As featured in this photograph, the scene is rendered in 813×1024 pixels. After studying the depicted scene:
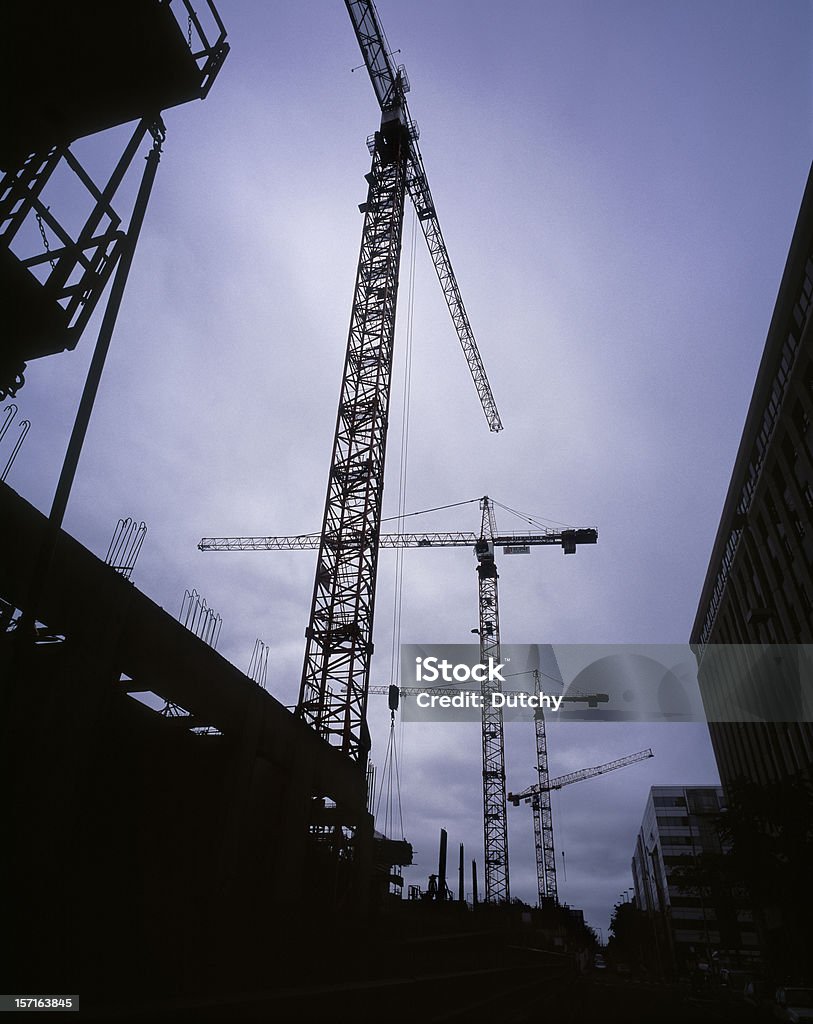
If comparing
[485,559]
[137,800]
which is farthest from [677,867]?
[137,800]

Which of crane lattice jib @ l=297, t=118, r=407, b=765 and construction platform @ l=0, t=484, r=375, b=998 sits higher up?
crane lattice jib @ l=297, t=118, r=407, b=765

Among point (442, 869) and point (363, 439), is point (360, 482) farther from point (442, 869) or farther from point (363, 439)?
point (442, 869)

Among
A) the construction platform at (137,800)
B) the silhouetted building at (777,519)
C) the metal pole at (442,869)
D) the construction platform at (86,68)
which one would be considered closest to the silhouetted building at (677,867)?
the silhouetted building at (777,519)

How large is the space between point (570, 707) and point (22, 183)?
98898 millimetres

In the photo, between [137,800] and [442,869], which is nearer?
[137,800]

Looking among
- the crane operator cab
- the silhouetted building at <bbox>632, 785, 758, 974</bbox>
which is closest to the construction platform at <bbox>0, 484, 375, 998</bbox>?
the crane operator cab

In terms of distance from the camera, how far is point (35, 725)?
32.8 feet

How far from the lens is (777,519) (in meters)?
37.9

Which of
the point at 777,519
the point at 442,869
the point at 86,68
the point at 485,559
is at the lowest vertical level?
the point at 442,869

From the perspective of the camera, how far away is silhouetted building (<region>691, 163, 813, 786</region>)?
102 feet

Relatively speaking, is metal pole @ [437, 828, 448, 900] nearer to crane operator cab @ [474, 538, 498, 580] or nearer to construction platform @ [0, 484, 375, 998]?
construction platform @ [0, 484, 375, 998]

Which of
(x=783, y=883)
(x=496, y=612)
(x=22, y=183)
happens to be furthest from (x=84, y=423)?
(x=496, y=612)

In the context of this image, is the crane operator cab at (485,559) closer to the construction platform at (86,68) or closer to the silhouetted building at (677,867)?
the silhouetted building at (677,867)

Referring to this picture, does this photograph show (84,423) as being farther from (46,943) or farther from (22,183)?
(46,943)
